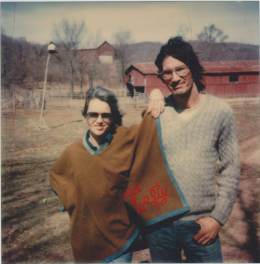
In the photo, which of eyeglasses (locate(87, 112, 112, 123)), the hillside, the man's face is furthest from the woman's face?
the hillside

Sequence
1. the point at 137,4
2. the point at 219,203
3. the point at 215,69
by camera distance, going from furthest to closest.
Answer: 1. the point at 215,69
2. the point at 137,4
3. the point at 219,203

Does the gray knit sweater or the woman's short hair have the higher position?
the woman's short hair

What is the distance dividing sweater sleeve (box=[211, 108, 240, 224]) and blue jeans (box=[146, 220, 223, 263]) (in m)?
0.11

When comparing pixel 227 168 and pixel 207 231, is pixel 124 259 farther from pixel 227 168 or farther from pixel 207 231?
pixel 227 168

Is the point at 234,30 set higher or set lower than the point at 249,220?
higher

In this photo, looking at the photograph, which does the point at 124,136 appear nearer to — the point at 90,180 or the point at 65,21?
the point at 90,180

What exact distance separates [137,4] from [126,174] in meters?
1.05

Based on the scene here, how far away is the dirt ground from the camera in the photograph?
197cm

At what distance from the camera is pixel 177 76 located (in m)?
1.28

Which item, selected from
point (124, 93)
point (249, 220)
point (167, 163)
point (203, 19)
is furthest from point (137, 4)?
point (249, 220)

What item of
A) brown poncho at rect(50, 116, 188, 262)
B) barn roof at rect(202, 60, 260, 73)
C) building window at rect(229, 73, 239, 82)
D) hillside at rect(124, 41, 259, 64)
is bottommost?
brown poncho at rect(50, 116, 188, 262)

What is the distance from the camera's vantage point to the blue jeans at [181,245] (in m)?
1.28

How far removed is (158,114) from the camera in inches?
52.1

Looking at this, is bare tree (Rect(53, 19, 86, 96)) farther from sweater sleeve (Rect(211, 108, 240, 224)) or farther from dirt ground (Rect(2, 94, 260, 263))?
sweater sleeve (Rect(211, 108, 240, 224))
